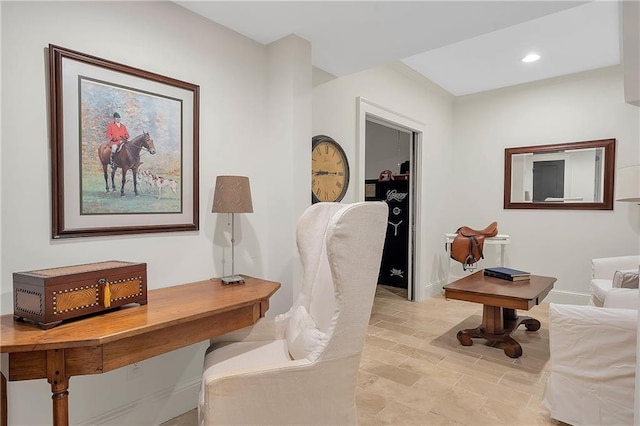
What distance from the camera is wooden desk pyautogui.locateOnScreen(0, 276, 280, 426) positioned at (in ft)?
4.02

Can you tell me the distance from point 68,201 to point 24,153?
0.26 metres

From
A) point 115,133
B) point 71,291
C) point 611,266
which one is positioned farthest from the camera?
point 611,266

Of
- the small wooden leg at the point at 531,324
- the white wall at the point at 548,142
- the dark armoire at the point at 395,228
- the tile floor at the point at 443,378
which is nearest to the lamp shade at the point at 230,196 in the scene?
the tile floor at the point at 443,378

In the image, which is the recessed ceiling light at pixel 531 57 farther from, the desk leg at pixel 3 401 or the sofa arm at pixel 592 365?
the desk leg at pixel 3 401

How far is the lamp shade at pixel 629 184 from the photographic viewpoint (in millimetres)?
2843

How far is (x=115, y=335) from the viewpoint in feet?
4.22

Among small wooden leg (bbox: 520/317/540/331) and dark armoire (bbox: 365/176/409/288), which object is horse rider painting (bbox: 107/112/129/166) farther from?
dark armoire (bbox: 365/176/409/288)

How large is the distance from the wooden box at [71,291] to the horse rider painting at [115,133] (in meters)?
0.63

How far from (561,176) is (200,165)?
14.3 feet

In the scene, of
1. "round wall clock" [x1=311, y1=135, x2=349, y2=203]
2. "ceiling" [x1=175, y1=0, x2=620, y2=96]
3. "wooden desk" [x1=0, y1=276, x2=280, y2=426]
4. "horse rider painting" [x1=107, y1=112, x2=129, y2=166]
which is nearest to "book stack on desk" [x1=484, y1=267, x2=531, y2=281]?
"round wall clock" [x1=311, y1=135, x2=349, y2=203]

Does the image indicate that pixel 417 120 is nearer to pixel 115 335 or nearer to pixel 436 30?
pixel 436 30

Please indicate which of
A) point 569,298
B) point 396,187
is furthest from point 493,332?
point 396,187

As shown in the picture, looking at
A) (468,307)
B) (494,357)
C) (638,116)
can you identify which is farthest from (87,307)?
(638,116)

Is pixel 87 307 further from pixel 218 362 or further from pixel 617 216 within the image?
pixel 617 216
